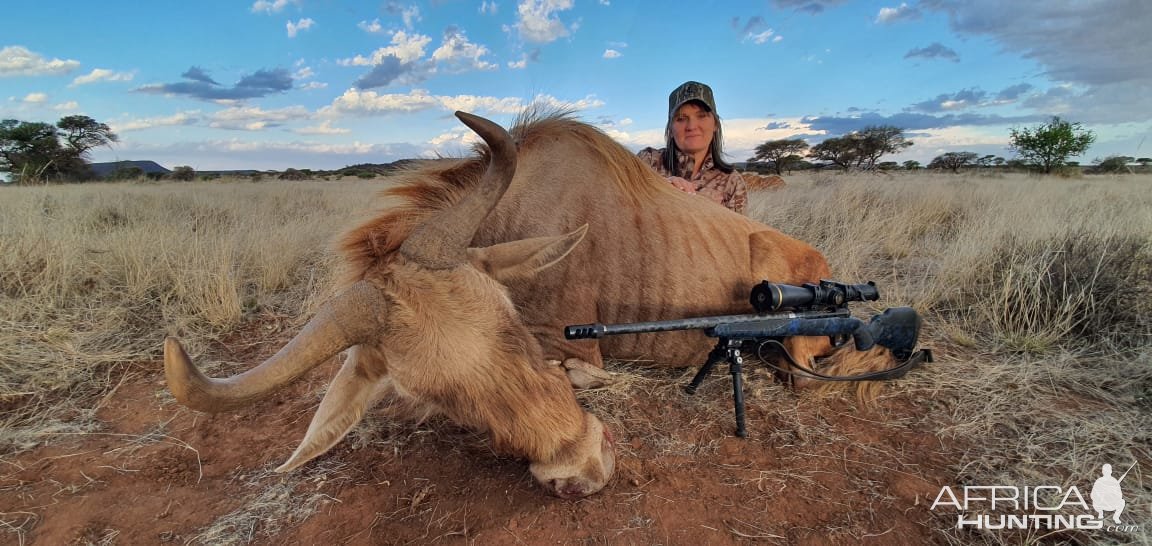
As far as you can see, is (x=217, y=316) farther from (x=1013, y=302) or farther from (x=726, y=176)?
(x=1013, y=302)

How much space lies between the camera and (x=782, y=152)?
27.1 meters

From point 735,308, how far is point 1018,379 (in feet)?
5.29

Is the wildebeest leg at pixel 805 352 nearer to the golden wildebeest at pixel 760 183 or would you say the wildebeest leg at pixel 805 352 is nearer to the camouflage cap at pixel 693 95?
the camouflage cap at pixel 693 95

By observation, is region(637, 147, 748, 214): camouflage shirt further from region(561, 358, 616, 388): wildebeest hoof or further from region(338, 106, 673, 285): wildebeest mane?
region(561, 358, 616, 388): wildebeest hoof

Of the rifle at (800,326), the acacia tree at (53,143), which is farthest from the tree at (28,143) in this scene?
the rifle at (800,326)

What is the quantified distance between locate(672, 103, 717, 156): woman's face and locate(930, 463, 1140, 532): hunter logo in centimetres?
327

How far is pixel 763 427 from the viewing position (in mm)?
2725

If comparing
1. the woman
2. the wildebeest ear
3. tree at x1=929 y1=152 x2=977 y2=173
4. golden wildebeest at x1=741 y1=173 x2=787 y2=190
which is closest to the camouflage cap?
the woman

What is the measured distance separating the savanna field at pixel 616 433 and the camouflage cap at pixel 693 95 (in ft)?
6.69

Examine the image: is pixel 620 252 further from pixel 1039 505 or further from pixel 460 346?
pixel 1039 505

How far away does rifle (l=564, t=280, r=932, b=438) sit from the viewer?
2.56 metres

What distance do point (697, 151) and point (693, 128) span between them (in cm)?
21

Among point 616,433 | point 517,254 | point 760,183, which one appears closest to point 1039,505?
point 616,433

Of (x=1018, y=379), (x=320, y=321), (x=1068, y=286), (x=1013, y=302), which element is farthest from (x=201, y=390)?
(x=1068, y=286)
